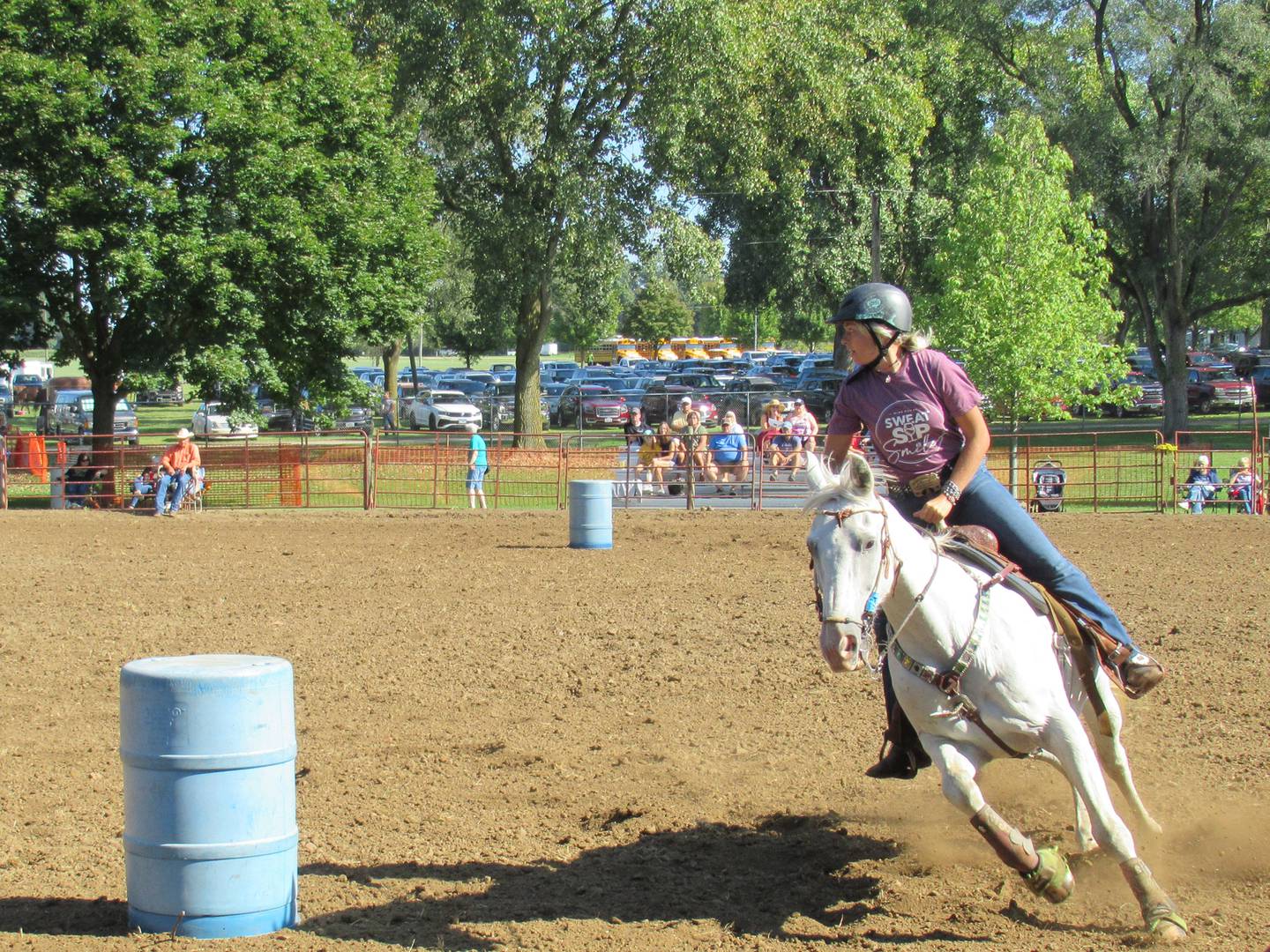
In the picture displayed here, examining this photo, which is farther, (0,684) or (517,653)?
(517,653)

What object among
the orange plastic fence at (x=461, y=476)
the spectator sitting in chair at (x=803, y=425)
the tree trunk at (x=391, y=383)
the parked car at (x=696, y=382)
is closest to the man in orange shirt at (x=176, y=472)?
the orange plastic fence at (x=461, y=476)

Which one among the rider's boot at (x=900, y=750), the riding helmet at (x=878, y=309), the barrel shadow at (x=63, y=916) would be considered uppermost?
the riding helmet at (x=878, y=309)

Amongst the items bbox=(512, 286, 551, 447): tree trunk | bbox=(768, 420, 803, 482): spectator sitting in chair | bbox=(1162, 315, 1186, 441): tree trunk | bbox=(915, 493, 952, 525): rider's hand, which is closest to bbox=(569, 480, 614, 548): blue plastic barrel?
bbox=(768, 420, 803, 482): spectator sitting in chair

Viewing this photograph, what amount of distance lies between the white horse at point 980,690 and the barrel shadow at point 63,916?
302 cm

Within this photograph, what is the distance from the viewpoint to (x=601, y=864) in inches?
225

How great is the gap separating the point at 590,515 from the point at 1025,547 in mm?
12100

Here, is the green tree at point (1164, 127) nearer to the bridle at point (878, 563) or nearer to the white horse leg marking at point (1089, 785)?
the white horse leg marking at point (1089, 785)

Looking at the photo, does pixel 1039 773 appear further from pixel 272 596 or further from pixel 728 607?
pixel 272 596

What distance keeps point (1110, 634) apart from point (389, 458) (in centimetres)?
2044

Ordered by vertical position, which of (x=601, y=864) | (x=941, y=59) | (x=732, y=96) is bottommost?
(x=601, y=864)

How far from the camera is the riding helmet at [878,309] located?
16.2ft

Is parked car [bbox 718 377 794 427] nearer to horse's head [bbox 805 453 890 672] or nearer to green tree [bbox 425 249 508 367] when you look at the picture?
green tree [bbox 425 249 508 367]

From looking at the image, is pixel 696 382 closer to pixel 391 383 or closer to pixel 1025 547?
pixel 391 383

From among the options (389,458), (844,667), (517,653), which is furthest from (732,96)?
(844,667)
